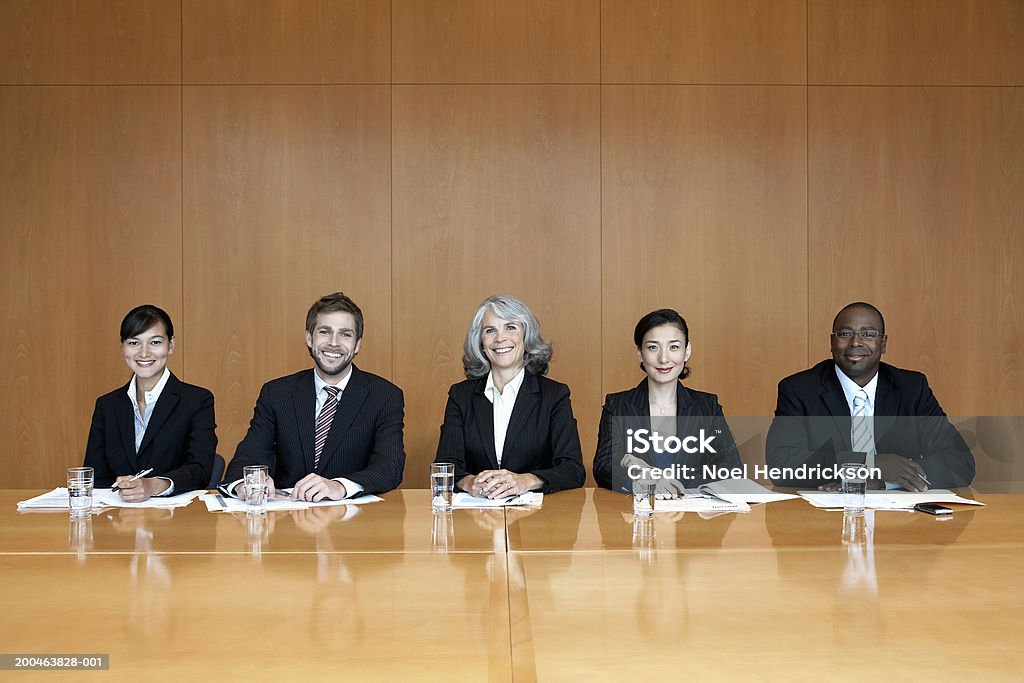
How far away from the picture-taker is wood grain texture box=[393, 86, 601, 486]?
5500 millimetres

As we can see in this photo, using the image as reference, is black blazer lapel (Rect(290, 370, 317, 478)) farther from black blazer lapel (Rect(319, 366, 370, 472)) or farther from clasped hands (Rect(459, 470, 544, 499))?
clasped hands (Rect(459, 470, 544, 499))

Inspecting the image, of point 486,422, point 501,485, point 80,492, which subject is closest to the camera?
point 80,492

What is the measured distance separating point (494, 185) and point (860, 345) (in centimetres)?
255

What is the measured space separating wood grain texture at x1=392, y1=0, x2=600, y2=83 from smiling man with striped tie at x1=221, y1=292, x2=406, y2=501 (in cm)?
239

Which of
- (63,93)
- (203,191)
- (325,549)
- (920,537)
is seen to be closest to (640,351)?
(920,537)

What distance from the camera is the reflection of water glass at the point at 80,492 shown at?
8.82 feet

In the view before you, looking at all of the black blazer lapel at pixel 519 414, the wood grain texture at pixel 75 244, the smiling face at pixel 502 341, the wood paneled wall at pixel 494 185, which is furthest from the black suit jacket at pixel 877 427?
the wood grain texture at pixel 75 244

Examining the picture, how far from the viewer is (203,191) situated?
5488mm

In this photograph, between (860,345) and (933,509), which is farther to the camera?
(860,345)

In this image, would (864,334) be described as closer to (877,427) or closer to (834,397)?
(834,397)

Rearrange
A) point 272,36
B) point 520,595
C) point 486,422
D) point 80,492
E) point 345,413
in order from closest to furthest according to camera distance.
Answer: point 520,595, point 80,492, point 345,413, point 486,422, point 272,36

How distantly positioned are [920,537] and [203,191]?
4.59 metres

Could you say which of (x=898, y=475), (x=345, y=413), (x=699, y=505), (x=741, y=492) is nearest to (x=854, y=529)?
(x=699, y=505)

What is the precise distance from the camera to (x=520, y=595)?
186 centimetres
